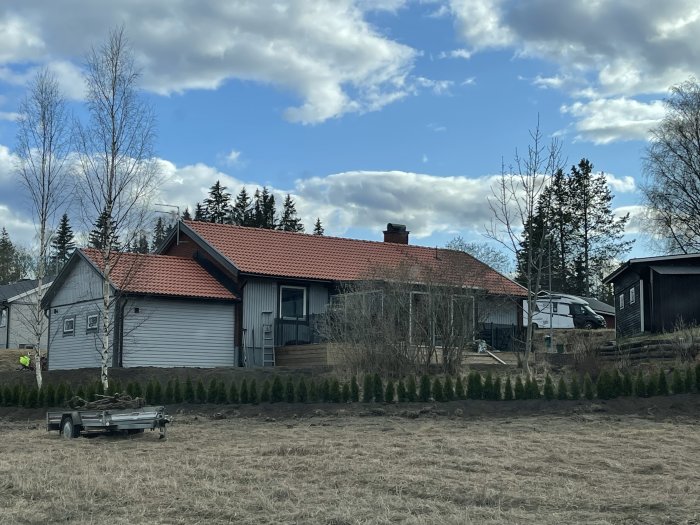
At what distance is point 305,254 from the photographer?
31.5 m

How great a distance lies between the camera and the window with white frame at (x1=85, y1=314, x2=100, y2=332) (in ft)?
91.6

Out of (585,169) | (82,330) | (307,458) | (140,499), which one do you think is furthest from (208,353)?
(585,169)

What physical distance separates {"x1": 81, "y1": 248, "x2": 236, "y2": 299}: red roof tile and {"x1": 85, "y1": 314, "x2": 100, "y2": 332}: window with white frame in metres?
1.87

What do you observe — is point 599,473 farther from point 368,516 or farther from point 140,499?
point 140,499

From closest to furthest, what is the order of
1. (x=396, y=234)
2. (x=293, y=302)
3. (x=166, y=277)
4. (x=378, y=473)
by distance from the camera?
1. (x=378, y=473)
2. (x=166, y=277)
3. (x=293, y=302)
4. (x=396, y=234)

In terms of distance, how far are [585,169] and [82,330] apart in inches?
1784

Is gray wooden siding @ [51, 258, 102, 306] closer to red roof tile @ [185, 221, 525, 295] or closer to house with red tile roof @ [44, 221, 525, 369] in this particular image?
house with red tile roof @ [44, 221, 525, 369]

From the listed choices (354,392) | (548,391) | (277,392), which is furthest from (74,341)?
(548,391)

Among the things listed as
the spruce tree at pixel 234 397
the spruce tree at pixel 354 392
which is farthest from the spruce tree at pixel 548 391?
the spruce tree at pixel 234 397

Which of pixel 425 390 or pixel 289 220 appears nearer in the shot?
pixel 425 390

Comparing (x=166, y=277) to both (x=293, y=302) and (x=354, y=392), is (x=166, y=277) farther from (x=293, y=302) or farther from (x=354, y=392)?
(x=354, y=392)

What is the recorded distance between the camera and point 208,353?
27.9 meters

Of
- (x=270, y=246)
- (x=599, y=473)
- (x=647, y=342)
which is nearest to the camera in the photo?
(x=599, y=473)

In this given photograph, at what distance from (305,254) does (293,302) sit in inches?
102
